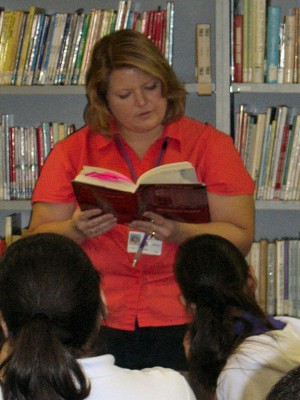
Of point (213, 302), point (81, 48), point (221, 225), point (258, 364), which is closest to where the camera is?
point (258, 364)

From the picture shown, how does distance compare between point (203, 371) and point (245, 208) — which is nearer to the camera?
point (203, 371)

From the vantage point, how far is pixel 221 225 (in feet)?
6.68

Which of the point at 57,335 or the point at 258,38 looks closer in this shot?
the point at 57,335

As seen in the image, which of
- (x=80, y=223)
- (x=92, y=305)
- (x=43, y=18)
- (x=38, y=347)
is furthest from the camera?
(x=43, y=18)

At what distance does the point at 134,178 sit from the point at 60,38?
850 mm

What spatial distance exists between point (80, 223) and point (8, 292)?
629 mm

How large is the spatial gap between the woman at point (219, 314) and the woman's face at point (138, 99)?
1.52 feet

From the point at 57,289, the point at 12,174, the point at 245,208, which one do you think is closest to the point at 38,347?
the point at 57,289

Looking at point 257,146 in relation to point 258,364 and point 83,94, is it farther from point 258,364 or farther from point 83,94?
point 258,364

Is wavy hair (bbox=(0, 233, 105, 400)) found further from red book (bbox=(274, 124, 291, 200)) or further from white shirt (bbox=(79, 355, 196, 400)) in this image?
red book (bbox=(274, 124, 291, 200))

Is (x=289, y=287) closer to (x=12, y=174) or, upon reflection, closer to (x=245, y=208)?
(x=245, y=208)

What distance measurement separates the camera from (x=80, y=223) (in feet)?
6.61

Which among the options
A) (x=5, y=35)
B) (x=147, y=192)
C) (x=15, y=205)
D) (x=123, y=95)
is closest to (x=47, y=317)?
(x=147, y=192)

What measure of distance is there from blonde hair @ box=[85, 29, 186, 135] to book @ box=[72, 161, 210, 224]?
0.24m
